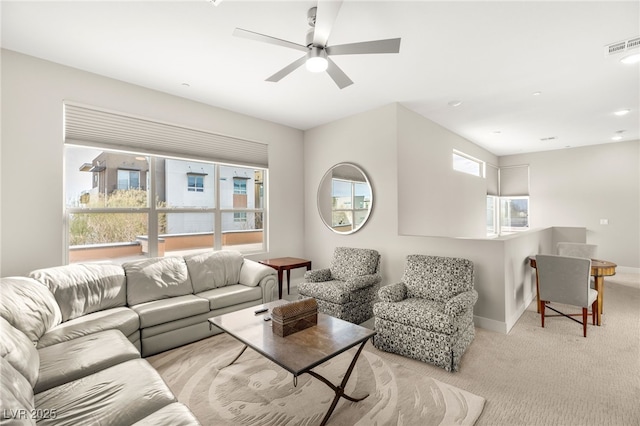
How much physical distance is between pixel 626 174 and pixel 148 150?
351 inches

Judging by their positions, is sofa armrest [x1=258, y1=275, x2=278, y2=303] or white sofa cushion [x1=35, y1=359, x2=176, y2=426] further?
sofa armrest [x1=258, y1=275, x2=278, y2=303]

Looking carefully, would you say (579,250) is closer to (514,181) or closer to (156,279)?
(514,181)

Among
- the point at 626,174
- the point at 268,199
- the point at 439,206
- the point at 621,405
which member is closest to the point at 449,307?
the point at 621,405

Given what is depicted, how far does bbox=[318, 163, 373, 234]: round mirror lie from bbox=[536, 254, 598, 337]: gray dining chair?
7.24 feet

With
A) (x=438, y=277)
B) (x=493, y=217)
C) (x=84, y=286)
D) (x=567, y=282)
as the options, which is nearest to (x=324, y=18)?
(x=438, y=277)

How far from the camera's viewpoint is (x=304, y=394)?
85.4 inches

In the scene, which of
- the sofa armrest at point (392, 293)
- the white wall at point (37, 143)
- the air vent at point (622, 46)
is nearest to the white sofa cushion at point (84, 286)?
the white wall at point (37, 143)

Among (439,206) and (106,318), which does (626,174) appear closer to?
(439,206)

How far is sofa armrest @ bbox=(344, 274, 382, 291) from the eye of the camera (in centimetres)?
344

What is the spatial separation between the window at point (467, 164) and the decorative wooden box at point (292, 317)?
454 centimetres

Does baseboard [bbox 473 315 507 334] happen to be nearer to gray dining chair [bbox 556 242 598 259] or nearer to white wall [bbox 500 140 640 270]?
gray dining chair [bbox 556 242 598 259]

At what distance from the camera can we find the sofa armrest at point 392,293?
2936 mm

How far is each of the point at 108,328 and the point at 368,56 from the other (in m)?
3.35

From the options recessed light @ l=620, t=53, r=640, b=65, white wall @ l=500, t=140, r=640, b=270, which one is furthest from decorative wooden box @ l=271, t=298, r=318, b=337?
white wall @ l=500, t=140, r=640, b=270
